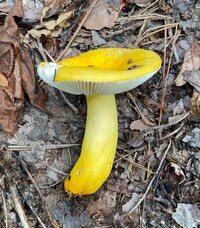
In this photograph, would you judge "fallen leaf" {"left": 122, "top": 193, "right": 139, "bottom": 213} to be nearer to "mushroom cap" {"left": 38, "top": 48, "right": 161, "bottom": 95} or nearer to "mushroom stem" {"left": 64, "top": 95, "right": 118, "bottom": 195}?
"mushroom stem" {"left": 64, "top": 95, "right": 118, "bottom": 195}

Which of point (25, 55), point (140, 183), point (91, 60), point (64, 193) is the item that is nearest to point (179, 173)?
point (140, 183)

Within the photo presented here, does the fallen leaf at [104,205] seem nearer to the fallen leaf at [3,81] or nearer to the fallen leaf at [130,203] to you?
the fallen leaf at [130,203]

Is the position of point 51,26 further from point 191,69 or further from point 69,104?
point 191,69

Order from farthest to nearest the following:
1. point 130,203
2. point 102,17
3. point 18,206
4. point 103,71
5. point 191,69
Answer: point 102,17, point 191,69, point 130,203, point 18,206, point 103,71

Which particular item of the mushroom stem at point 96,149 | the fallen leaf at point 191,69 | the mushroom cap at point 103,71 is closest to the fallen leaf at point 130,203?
the mushroom stem at point 96,149

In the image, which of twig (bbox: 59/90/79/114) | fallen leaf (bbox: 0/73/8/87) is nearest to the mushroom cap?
twig (bbox: 59/90/79/114)

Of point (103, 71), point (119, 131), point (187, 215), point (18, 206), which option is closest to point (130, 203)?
point (187, 215)

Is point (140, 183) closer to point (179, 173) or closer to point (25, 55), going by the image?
point (179, 173)
